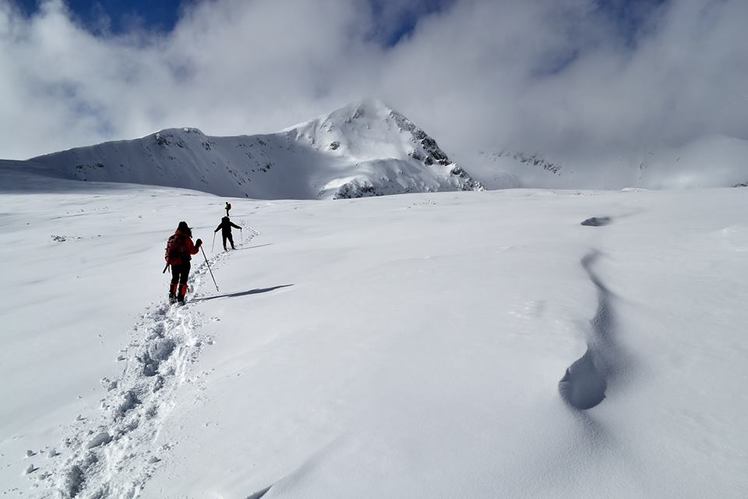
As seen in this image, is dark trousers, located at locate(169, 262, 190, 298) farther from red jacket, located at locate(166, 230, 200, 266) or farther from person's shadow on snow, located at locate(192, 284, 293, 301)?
person's shadow on snow, located at locate(192, 284, 293, 301)

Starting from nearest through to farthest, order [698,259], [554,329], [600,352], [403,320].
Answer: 1. [600,352]
2. [554,329]
3. [403,320]
4. [698,259]

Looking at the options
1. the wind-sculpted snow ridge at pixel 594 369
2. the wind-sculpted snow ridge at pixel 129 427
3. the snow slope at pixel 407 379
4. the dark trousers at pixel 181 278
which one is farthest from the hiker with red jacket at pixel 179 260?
the wind-sculpted snow ridge at pixel 594 369

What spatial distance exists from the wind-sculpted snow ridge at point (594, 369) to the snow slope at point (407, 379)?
0.08ft

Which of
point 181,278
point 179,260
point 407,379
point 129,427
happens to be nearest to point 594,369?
point 407,379

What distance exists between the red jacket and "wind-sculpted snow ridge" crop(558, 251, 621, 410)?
A: 855cm

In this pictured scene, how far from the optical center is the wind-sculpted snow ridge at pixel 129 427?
367 centimetres

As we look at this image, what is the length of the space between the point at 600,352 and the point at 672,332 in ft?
4.05

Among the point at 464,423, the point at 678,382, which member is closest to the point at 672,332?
the point at 678,382

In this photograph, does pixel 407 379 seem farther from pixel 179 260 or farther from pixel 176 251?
pixel 176 251

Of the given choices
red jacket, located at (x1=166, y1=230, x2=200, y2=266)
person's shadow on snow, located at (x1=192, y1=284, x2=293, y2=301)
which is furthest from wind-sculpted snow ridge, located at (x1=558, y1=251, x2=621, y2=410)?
red jacket, located at (x1=166, y1=230, x2=200, y2=266)

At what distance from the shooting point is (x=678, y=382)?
386cm

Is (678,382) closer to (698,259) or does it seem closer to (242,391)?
(242,391)

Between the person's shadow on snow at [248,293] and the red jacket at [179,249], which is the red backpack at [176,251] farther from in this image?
the person's shadow on snow at [248,293]

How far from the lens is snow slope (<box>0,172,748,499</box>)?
301 cm
